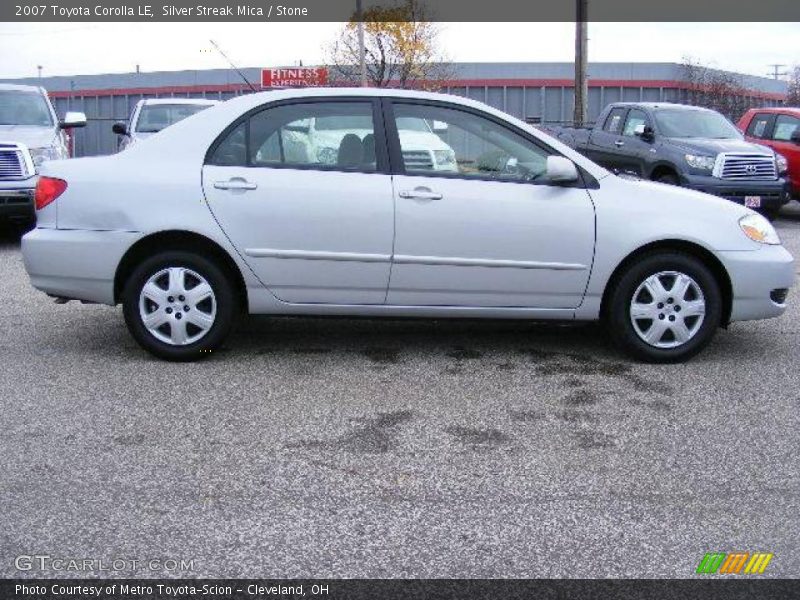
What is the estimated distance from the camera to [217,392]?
5375 mm

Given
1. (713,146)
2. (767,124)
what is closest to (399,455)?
(713,146)

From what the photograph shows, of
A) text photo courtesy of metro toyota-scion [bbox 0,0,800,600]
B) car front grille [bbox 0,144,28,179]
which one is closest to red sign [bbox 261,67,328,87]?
car front grille [bbox 0,144,28,179]

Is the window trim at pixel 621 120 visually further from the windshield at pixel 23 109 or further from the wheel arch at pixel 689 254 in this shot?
the wheel arch at pixel 689 254

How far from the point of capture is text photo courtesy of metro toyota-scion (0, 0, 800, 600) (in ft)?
11.4

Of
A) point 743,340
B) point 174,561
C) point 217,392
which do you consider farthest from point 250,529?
point 743,340

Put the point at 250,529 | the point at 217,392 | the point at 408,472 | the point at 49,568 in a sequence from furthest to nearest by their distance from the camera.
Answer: the point at 217,392, the point at 408,472, the point at 250,529, the point at 49,568

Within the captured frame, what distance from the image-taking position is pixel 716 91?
3709 cm

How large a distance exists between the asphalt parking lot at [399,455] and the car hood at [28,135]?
5.52m

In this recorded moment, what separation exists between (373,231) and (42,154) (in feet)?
23.5

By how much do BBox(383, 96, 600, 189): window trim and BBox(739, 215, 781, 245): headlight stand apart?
0.98m

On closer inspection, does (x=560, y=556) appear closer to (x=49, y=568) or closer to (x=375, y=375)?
(x=49, y=568)

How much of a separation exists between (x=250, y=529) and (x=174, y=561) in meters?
0.35

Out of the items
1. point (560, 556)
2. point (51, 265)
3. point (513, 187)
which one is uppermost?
point (513, 187)

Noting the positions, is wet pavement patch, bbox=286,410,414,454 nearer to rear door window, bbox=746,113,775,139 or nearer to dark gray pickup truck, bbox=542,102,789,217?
dark gray pickup truck, bbox=542,102,789,217
